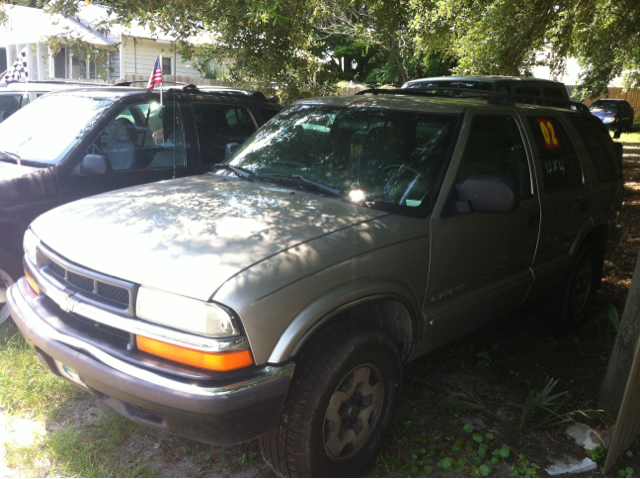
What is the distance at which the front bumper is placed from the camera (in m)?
2.54

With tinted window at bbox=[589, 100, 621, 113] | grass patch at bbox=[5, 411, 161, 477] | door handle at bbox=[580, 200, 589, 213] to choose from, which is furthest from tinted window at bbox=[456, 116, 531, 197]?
tinted window at bbox=[589, 100, 621, 113]

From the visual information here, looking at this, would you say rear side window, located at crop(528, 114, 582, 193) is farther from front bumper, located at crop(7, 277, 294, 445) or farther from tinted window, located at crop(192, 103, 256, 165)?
tinted window, located at crop(192, 103, 256, 165)

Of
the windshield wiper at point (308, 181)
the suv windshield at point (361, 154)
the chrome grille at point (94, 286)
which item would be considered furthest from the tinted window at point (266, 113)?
the chrome grille at point (94, 286)

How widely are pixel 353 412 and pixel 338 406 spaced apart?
15 centimetres

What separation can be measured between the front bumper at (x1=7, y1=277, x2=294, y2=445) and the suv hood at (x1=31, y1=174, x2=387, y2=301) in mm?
377

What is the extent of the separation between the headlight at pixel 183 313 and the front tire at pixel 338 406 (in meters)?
0.44

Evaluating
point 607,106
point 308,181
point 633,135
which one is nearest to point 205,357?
point 308,181

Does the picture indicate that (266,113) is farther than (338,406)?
Yes

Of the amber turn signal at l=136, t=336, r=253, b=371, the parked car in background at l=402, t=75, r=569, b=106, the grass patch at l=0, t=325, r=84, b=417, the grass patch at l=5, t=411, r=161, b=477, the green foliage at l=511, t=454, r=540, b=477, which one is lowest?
the grass patch at l=0, t=325, r=84, b=417

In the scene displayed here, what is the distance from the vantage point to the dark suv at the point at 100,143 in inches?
181

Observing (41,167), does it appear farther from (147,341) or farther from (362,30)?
(362,30)

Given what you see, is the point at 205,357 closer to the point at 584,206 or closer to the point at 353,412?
the point at 353,412

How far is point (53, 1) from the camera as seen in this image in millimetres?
6430

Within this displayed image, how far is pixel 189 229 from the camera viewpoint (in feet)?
10.0
